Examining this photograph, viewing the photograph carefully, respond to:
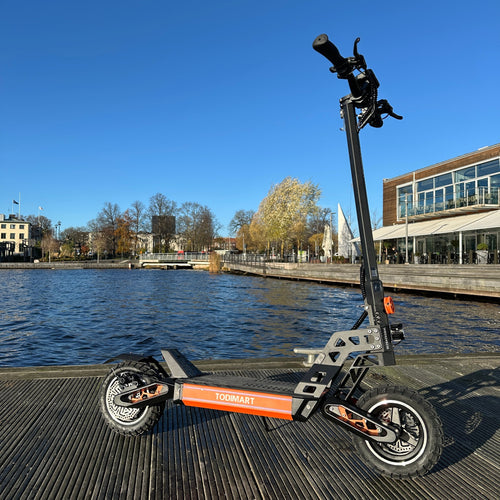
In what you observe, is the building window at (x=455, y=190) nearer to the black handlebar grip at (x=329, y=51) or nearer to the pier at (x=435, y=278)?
the pier at (x=435, y=278)

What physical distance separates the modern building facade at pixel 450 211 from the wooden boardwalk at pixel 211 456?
87.3 feet

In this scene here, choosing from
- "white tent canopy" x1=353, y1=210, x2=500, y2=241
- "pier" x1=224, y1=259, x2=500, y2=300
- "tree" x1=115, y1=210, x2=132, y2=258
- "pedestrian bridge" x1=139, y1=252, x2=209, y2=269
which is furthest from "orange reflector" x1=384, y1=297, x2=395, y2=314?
"tree" x1=115, y1=210, x2=132, y2=258

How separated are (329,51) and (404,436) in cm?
224

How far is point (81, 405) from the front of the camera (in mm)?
3537

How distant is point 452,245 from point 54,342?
3168 centimetres

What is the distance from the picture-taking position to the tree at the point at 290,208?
171ft

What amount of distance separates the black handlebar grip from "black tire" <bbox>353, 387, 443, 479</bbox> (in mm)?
1929

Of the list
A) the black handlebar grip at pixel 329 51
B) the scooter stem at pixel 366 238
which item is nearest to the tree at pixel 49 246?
the scooter stem at pixel 366 238

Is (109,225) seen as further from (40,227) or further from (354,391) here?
(354,391)

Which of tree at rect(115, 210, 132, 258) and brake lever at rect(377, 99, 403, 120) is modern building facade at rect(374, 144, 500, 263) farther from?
tree at rect(115, 210, 132, 258)

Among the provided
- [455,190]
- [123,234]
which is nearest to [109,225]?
[123,234]

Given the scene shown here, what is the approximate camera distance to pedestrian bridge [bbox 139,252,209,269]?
7925 centimetres

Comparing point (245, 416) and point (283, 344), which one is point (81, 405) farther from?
point (283, 344)

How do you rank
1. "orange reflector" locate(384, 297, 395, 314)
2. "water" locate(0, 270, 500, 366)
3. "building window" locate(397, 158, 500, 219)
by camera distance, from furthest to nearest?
"building window" locate(397, 158, 500, 219) < "water" locate(0, 270, 500, 366) < "orange reflector" locate(384, 297, 395, 314)
